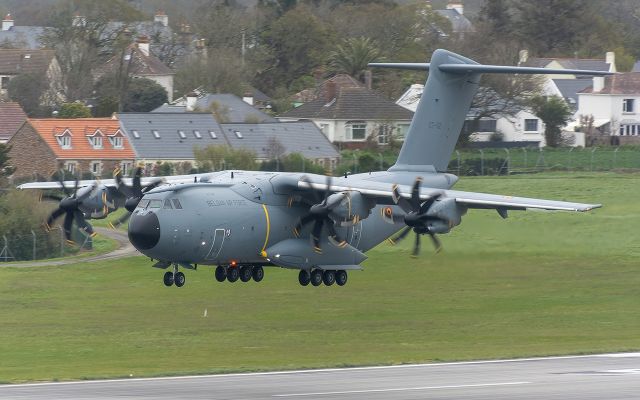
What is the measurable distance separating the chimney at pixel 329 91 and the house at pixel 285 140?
43.5 feet

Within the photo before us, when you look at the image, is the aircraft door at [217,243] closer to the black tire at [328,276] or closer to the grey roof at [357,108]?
the black tire at [328,276]

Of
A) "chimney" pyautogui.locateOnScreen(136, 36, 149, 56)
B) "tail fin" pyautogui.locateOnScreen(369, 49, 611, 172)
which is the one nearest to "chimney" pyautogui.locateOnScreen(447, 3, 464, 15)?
"chimney" pyautogui.locateOnScreen(136, 36, 149, 56)

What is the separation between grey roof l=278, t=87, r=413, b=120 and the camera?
105250mm

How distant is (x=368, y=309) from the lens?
198 ft

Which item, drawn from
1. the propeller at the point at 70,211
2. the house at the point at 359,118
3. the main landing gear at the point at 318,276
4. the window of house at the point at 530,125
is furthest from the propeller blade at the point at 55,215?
the window of house at the point at 530,125

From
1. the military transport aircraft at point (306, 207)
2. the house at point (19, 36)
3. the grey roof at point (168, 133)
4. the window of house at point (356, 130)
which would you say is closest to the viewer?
the military transport aircraft at point (306, 207)

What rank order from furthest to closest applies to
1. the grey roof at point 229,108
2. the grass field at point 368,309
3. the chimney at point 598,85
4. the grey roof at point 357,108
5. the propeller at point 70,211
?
the chimney at point 598,85
the grey roof at point 229,108
the grey roof at point 357,108
the propeller at point 70,211
the grass field at point 368,309

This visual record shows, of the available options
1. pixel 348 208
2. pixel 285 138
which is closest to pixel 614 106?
pixel 285 138

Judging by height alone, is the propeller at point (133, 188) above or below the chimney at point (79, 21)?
below

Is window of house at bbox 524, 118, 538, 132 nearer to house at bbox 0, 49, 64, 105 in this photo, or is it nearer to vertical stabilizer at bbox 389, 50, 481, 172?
house at bbox 0, 49, 64, 105

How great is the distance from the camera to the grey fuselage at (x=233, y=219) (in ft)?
145

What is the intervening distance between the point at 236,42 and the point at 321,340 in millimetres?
89808

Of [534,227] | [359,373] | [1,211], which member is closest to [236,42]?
[1,211]

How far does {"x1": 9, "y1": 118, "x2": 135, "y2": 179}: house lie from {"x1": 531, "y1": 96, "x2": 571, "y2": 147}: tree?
1417 inches
